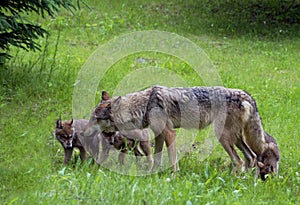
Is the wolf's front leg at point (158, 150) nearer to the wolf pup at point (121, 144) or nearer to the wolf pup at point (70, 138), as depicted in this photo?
the wolf pup at point (121, 144)

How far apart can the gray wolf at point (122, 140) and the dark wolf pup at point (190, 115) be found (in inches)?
4.5

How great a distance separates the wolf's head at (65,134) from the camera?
8.49m

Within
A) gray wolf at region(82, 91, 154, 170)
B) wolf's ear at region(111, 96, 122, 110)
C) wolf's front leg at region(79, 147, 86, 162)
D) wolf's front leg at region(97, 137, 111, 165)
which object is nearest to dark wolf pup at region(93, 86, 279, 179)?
wolf's ear at region(111, 96, 122, 110)

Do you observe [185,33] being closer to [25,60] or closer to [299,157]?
[25,60]

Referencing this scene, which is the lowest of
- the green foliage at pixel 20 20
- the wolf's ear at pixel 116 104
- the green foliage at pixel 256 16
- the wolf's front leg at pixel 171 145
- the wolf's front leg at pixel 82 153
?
the wolf's front leg at pixel 82 153

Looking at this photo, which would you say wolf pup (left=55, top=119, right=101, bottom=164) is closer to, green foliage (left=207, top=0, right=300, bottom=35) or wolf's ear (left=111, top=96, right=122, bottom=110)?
wolf's ear (left=111, top=96, right=122, bottom=110)

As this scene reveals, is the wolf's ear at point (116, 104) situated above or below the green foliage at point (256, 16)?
below

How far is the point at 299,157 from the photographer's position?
9273mm

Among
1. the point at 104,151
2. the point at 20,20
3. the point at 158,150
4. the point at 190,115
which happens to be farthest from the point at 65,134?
the point at 20,20


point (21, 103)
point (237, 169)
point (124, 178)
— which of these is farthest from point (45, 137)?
point (237, 169)

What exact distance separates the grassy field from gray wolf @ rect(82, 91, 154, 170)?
1.39 feet

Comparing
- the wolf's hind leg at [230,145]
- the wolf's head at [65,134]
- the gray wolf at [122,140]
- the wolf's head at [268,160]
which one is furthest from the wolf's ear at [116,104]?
the wolf's head at [268,160]

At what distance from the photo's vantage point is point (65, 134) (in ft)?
28.0

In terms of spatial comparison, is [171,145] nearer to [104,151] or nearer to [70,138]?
[104,151]
